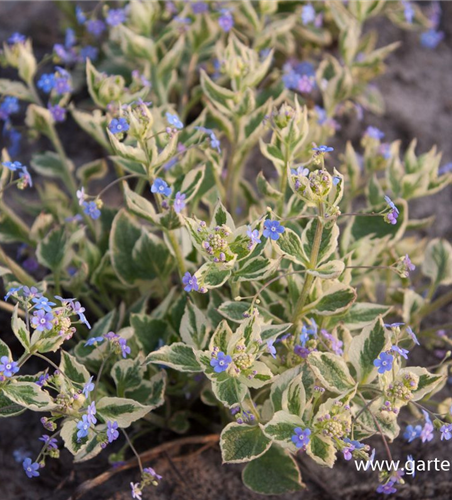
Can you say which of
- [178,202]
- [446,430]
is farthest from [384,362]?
[178,202]

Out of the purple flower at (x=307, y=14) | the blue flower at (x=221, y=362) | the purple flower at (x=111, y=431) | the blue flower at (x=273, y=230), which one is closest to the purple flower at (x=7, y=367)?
the purple flower at (x=111, y=431)

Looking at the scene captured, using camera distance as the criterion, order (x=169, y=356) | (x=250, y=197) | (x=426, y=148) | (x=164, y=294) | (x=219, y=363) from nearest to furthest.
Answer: (x=219, y=363)
(x=169, y=356)
(x=164, y=294)
(x=250, y=197)
(x=426, y=148)

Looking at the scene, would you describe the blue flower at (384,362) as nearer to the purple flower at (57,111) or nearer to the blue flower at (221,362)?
the blue flower at (221,362)

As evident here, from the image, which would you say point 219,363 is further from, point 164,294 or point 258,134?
point 258,134

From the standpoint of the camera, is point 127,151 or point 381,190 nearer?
point 127,151

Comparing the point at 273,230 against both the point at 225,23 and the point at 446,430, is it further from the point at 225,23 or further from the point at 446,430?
the point at 225,23

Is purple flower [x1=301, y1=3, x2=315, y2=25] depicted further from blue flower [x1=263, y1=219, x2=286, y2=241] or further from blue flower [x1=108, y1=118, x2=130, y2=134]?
blue flower [x1=263, y1=219, x2=286, y2=241]

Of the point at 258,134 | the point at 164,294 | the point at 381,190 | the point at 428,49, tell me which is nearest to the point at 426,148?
the point at 428,49
